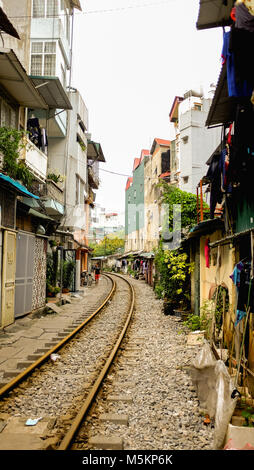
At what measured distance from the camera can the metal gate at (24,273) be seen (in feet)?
37.4

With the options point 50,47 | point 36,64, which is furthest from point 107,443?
point 50,47

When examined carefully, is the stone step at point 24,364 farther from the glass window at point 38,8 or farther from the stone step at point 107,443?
the glass window at point 38,8

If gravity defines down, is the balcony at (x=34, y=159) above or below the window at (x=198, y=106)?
below

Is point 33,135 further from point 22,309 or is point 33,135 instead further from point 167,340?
point 167,340

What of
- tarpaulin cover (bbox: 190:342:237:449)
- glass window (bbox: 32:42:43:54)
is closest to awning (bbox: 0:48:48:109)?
glass window (bbox: 32:42:43:54)

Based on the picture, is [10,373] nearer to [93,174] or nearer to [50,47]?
[50,47]

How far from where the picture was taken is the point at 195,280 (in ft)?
39.3

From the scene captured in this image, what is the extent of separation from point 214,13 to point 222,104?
2.41 metres

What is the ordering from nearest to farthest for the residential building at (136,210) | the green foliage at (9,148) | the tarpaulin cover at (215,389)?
the tarpaulin cover at (215,389) → the green foliage at (9,148) → the residential building at (136,210)

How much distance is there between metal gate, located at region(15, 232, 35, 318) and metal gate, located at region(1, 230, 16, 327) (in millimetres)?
623

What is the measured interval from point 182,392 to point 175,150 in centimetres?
2464

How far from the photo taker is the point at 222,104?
625 centimetres

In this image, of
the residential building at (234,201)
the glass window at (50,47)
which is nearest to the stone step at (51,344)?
the residential building at (234,201)

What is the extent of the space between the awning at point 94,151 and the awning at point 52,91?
1142 cm
